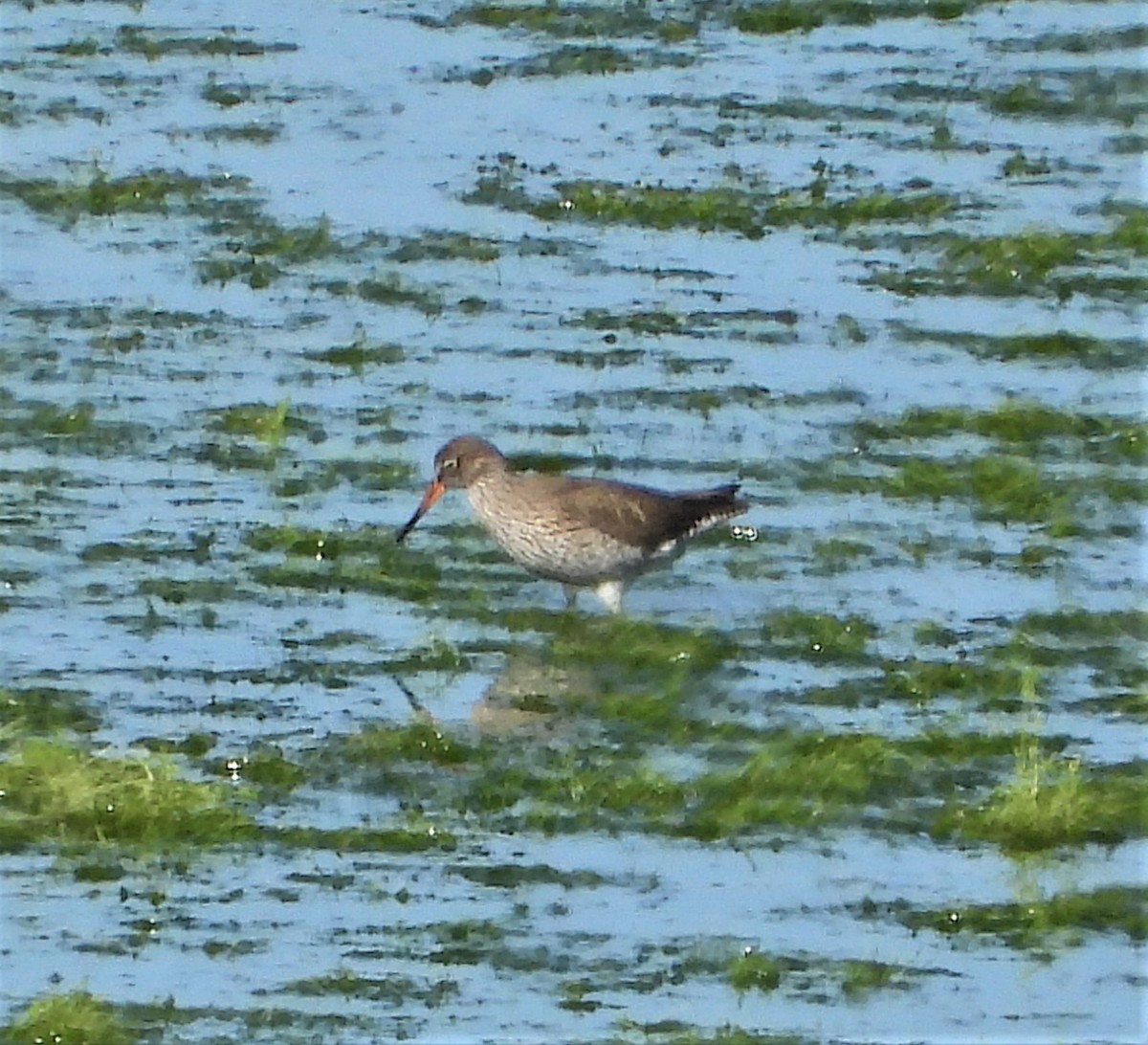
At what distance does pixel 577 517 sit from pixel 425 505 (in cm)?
80

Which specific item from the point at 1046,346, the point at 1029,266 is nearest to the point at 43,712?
the point at 1046,346

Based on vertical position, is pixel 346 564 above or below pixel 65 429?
below

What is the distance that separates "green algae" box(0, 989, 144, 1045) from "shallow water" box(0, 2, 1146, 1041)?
165 mm

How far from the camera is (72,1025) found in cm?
987

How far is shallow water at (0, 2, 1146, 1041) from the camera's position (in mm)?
10703

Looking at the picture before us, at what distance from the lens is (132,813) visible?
11.5 metres

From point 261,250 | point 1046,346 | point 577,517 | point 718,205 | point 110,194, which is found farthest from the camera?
point 718,205

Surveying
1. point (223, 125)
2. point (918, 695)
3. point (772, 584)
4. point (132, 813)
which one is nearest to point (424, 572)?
point (772, 584)

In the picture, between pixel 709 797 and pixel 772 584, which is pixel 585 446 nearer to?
pixel 772 584

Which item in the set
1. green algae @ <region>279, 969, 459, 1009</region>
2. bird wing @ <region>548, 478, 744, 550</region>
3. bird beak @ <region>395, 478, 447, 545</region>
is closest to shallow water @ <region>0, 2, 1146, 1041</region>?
green algae @ <region>279, 969, 459, 1009</region>

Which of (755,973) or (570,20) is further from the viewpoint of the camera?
(570,20)

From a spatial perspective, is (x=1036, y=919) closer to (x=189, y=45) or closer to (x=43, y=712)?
(x=43, y=712)

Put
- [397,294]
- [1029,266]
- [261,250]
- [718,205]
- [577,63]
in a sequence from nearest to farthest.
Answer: [397,294]
[261,250]
[1029,266]
[718,205]
[577,63]

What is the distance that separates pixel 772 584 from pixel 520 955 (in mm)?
4172
